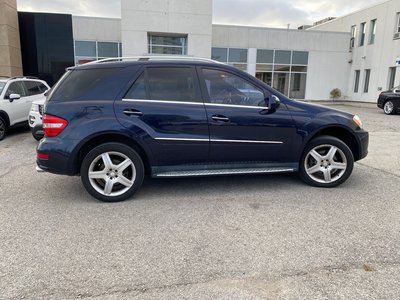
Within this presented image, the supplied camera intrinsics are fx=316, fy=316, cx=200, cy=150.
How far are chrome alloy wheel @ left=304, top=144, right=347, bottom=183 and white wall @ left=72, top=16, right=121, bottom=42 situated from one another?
18881 mm

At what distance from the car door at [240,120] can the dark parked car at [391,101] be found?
14296mm

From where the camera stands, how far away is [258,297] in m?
2.41

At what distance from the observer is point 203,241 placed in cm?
323

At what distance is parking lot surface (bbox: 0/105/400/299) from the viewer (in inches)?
99.6

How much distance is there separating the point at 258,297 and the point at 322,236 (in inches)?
49.9

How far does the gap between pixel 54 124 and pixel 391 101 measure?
16.9 meters

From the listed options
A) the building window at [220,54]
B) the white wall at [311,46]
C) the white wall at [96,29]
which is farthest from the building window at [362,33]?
the white wall at [96,29]

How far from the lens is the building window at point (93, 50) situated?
19969 millimetres

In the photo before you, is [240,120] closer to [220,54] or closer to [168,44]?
[168,44]

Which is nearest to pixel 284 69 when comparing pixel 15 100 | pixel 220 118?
pixel 15 100

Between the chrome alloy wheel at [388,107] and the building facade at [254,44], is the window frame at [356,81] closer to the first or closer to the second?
the building facade at [254,44]

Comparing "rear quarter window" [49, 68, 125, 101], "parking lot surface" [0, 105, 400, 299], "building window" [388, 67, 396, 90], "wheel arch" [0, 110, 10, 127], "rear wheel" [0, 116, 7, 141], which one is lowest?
"parking lot surface" [0, 105, 400, 299]

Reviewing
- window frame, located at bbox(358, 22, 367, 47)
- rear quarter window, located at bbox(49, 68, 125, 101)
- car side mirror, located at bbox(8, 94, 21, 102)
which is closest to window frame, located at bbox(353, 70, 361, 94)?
window frame, located at bbox(358, 22, 367, 47)

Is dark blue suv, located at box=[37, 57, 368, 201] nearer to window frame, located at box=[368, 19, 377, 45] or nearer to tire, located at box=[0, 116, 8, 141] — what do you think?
tire, located at box=[0, 116, 8, 141]
